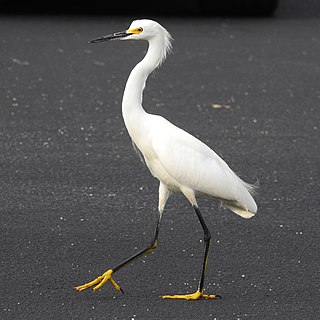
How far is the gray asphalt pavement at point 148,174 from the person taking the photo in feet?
18.0

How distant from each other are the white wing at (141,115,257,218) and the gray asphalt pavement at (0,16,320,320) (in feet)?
1.62

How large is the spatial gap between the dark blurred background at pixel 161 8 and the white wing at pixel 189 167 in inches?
336

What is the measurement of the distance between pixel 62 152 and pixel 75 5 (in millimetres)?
6609

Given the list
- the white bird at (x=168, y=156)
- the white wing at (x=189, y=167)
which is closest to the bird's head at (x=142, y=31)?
the white bird at (x=168, y=156)

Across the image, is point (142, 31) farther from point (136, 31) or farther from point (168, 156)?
point (168, 156)

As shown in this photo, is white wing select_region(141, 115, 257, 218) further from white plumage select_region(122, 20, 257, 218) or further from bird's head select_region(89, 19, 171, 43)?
bird's head select_region(89, 19, 171, 43)

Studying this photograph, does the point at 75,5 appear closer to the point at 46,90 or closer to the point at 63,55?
the point at 63,55

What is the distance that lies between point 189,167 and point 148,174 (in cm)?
222

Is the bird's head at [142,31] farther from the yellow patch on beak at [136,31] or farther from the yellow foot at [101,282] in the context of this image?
the yellow foot at [101,282]

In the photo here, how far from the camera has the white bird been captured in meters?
5.48

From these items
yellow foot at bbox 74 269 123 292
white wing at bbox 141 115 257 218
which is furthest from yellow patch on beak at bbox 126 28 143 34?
yellow foot at bbox 74 269 123 292

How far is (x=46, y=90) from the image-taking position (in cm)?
1014

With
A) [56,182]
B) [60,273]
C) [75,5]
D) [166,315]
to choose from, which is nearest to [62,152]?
[56,182]

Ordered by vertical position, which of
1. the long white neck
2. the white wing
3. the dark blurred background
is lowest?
the dark blurred background
